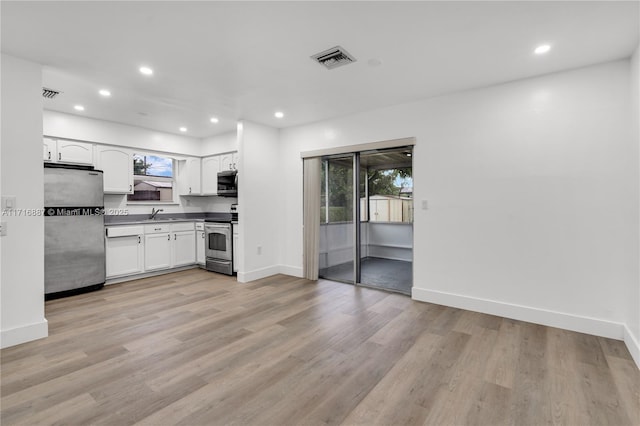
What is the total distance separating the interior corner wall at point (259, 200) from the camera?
472cm

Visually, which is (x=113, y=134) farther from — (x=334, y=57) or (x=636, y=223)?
(x=636, y=223)

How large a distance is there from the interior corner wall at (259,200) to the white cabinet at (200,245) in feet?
4.28

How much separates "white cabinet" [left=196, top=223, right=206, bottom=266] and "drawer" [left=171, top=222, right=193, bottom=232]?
14 centimetres

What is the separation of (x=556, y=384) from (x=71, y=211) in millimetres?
5415

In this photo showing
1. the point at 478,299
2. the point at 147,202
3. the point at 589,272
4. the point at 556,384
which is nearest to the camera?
the point at 556,384

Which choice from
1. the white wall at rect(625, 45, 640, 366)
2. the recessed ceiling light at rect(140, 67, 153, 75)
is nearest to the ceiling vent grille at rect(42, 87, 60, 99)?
the recessed ceiling light at rect(140, 67, 153, 75)

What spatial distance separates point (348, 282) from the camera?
15.3ft

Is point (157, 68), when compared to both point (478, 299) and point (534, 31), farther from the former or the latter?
point (478, 299)

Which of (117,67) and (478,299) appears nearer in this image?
(117,67)

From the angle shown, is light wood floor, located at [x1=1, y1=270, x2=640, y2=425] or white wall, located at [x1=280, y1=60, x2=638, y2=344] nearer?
light wood floor, located at [x1=1, y1=270, x2=640, y2=425]

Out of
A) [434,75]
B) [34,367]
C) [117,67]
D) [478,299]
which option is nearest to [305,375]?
[34,367]

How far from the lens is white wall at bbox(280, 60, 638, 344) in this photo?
2787 millimetres

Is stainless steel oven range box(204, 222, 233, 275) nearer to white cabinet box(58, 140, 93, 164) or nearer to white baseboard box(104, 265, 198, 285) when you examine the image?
white baseboard box(104, 265, 198, 285)

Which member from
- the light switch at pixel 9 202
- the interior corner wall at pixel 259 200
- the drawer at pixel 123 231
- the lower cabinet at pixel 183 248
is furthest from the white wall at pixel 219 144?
the light switch at pixel 9 202
